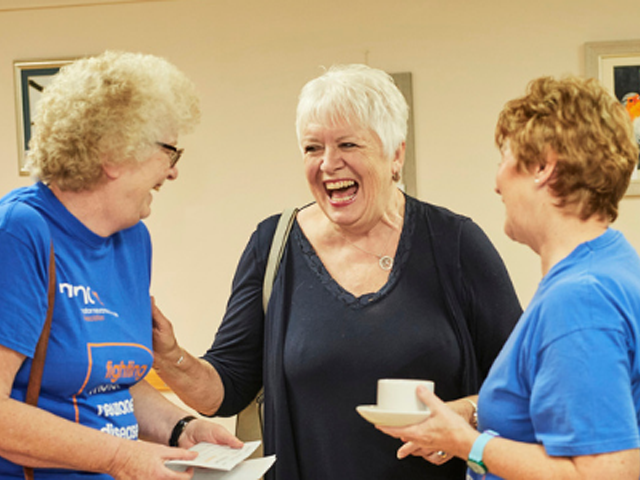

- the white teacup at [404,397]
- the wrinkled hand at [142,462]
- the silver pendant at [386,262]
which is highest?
the silver pendant at [386,262]

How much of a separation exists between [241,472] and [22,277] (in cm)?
62

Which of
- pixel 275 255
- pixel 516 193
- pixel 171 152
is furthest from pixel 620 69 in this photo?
pixel 171 152

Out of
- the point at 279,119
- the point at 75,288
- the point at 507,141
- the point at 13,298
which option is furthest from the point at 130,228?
the point at 279,119

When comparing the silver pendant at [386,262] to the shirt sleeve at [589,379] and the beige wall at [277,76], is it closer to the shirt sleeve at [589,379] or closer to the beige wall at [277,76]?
the shirt sleeve at [589,379]

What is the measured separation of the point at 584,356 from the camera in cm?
103

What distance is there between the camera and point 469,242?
5.81 ft

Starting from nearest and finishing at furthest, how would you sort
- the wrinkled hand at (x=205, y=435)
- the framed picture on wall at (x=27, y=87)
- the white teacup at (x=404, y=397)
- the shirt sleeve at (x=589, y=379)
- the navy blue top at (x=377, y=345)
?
the shirt sleeve at (x=589, y=379)
the white teacup at (x=404, y=397)
the wrinkled hand at (x=205, y=435)
the navy blue top at (x=377, y=345)
the framed picture on wall at (x=27, y=87)

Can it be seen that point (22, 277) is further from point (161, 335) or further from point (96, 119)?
point (161, 335)

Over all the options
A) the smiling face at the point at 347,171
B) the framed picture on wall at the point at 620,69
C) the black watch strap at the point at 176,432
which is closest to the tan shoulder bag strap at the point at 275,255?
the smiling face at the point at 347,171

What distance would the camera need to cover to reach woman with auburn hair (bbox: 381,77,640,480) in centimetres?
103

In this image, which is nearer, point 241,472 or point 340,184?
point 241,472

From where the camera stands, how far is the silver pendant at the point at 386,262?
181cm

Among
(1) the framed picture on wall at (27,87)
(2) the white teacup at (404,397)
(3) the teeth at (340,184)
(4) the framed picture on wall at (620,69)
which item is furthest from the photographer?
A: (1) the framed picture on wall at (27,87)

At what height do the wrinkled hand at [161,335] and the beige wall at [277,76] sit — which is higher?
the beige wall at [277,76]
